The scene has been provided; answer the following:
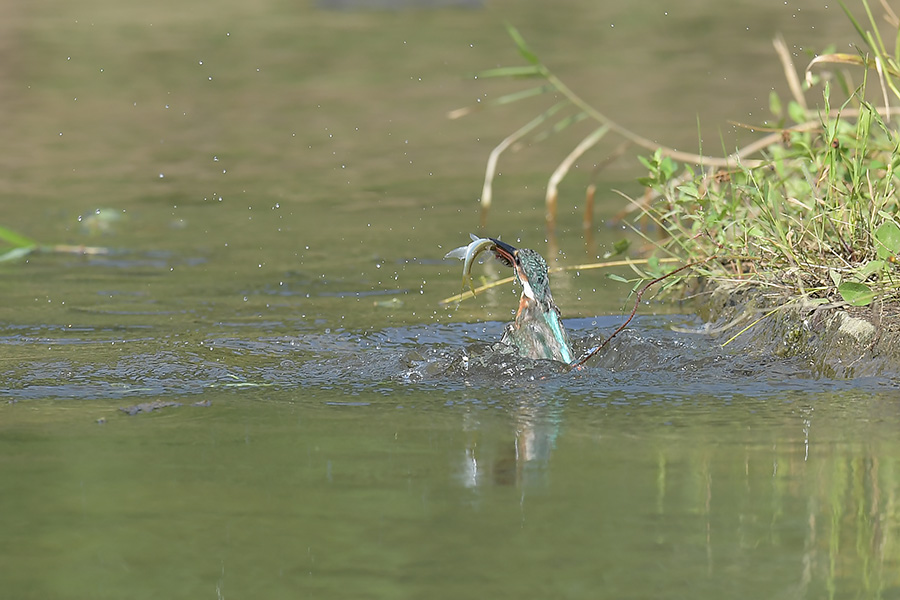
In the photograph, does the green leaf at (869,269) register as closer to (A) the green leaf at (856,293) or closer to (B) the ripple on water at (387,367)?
(A) the green leaf at (856,293)

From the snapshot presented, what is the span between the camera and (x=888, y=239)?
4633mm

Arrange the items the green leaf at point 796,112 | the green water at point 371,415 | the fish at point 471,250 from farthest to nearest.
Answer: the green leaf at point 796,112 → the fish at point 471,250 → the green water at point 371,415

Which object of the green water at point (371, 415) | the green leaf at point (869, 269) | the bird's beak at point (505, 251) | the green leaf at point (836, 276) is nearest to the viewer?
the green water at point (371, 415)

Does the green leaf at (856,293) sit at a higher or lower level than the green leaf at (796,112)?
lower

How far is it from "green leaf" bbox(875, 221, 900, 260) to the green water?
0.44 metres

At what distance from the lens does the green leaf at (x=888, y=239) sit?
4.62 metres

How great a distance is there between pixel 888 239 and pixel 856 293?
0.68ft

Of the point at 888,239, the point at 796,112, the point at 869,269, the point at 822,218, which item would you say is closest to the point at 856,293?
the point at 869,269

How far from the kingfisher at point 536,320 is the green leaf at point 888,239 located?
3.82 feet

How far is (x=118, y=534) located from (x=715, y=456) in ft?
5.49

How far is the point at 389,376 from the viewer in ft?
16.6

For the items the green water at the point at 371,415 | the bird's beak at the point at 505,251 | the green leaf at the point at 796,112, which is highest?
the green leaf at the point at 796,112

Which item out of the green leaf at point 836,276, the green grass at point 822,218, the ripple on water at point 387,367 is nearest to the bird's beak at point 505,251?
the ripple on water at point 387,367

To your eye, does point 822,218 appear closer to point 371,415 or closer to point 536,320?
point 536,320
